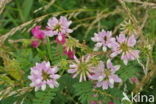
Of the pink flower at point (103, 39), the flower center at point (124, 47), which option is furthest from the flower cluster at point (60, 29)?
the flower center at point (124, 47)

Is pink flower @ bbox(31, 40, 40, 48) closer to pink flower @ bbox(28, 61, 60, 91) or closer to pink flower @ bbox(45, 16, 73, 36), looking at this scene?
pink flower @ bbox(45, 16, 73, 36)

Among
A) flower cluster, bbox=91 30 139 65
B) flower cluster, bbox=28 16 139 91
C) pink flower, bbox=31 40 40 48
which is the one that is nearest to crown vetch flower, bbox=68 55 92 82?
flower cluster, bbox=28 16 139 91

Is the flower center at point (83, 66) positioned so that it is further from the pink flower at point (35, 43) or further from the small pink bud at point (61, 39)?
the pink flower at point (35, 43)

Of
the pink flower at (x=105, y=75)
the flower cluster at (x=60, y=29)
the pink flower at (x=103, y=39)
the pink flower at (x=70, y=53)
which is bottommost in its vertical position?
the pink flower at (x=105, y=75)

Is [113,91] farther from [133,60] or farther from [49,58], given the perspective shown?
[49,58]

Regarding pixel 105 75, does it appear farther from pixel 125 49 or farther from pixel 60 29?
pixel 60 29

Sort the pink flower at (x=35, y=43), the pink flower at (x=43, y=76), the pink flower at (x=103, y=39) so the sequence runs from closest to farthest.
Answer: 1. the pink flower at (x=43, y=76)
2. the pink flower at (x=103, y=39)
3. the pink flower at (x=35, y=43)

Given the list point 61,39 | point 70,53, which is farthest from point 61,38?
point 70,53

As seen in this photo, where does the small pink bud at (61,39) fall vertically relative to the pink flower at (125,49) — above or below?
above
